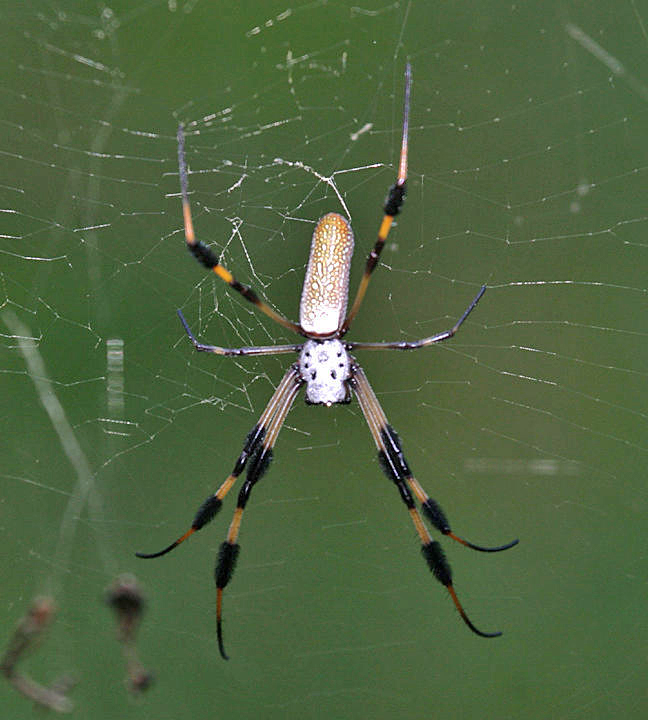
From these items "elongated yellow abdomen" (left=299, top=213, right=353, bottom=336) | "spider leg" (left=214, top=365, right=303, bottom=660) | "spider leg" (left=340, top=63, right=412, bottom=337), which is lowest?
"spider leg" (left=214, top=365, right=303, bottom=660)

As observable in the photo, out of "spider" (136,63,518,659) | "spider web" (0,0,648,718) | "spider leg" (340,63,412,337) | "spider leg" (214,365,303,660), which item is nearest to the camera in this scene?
"spider leg" (340,63,412,337)

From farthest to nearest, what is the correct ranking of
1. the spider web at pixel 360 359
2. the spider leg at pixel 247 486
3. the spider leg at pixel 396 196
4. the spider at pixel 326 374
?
1. the spider web at pixel 360 359
2. the spider leg at pixel 247 486
3. the spider at pixel 326 374
4. the spider leg at pixel 396 196

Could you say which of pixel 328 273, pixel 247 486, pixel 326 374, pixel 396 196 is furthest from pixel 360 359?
pixel 396 196

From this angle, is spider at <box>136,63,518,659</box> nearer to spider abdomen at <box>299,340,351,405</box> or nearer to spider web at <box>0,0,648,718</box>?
spider abdomen at <box>299,340,351,405</box>

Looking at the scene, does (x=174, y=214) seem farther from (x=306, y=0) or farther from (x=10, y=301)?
(x=306, y=0)

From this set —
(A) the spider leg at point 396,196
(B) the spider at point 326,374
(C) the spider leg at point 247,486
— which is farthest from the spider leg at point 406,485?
(A) the spider leg at point 396,196

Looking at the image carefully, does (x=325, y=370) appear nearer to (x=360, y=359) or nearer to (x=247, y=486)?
(x=247, y=486)

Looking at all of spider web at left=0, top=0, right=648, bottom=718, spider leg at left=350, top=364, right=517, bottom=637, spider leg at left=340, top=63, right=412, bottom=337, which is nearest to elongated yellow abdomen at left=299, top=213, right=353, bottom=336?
spider leg at left=340, top=63, right=412, bottom=337

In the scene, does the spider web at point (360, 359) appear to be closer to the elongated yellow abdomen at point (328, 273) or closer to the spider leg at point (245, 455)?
the spider leg at point (245, 455)
